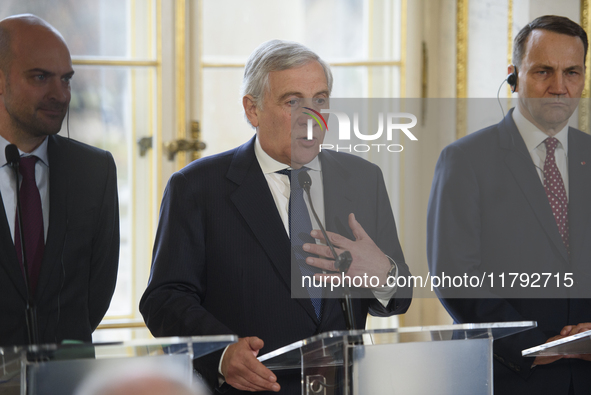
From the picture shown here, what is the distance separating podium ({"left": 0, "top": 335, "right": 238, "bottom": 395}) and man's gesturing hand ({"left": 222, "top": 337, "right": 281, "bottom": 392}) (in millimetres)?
325

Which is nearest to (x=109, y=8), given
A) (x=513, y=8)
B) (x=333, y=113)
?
(x=333, y=113)

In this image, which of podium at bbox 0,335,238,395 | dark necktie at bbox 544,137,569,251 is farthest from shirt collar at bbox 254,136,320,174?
podium at bbox 0,335,238,395

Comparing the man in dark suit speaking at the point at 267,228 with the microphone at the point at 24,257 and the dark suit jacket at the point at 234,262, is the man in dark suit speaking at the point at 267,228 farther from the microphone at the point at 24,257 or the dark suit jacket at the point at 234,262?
the microphone at the point at 24,257

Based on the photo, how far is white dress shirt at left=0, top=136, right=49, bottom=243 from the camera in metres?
2.04

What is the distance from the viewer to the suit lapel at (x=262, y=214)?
197 cm

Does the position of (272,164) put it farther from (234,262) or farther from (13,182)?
(13,182)

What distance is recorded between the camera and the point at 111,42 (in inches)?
121

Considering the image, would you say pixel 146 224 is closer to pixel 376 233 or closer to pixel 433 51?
pixel 376 233

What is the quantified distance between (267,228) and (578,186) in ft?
3.51

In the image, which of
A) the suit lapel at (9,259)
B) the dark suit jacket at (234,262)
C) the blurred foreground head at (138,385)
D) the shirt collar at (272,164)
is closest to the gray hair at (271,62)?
the shirt collar at (272,164)

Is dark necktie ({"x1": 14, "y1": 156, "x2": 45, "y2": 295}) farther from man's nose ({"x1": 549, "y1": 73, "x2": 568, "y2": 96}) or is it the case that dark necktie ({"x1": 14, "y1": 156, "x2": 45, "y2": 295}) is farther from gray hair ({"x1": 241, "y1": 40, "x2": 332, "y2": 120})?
man's nose ({"x1": 549, "y1": 73, "x2": 568, "y2": 96})

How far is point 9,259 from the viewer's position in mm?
2021

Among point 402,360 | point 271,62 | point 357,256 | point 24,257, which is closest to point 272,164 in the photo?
point 271,62

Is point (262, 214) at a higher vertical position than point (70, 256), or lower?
higher
